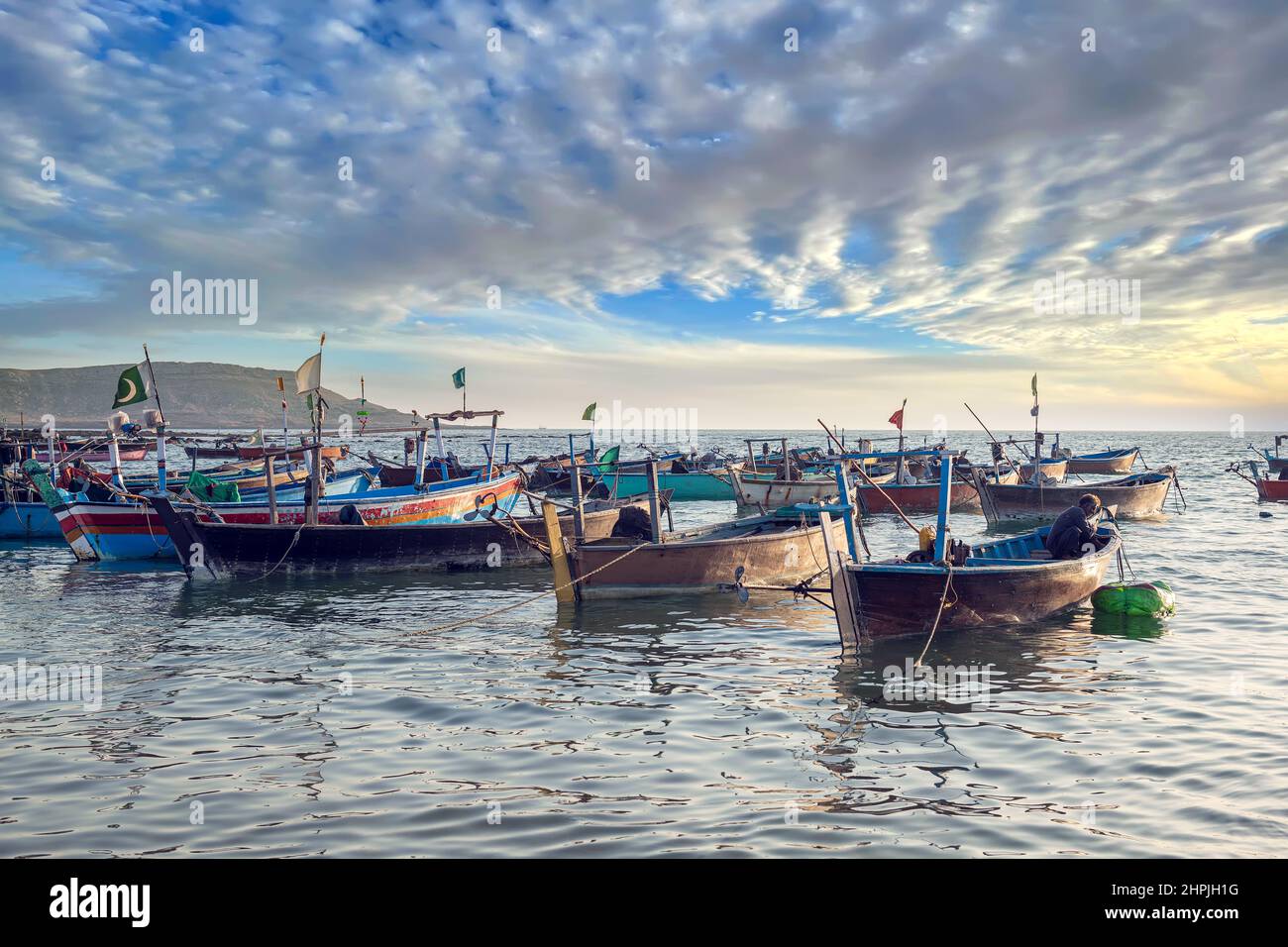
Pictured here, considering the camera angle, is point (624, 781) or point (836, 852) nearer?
point (836, 852)

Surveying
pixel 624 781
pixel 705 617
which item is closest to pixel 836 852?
pixel 624 781

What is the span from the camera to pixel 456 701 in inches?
408

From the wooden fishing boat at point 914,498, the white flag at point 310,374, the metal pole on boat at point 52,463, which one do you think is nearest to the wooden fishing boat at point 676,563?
the white flag at point 310,374

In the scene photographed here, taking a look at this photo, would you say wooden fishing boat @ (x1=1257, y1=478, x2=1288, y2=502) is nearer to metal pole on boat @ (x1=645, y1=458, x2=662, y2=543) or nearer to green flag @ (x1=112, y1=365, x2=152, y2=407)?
metal pole on boat @ (x1=645, y1=458, x2=662, y2=543)

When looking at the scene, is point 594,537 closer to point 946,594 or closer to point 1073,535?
point 946,594

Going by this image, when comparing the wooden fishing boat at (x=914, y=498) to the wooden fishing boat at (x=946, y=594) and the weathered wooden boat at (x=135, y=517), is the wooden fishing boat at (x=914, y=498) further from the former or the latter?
the wooden fishing boat at (x=946, y=594)

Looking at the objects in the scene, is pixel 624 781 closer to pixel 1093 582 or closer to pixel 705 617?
pixel 705 617

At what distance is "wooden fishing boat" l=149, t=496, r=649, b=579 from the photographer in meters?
19.8

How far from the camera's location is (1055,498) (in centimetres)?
3119

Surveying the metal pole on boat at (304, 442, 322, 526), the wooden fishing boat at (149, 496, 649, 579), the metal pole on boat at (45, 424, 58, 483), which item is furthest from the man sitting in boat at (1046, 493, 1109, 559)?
the metal pole on boat at (45, 424, 58, 483)

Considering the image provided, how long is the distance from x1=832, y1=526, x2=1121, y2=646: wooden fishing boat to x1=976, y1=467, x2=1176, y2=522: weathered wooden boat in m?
17.5

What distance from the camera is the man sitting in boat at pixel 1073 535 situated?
1527 cm

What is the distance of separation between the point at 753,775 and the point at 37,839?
19.4ft
